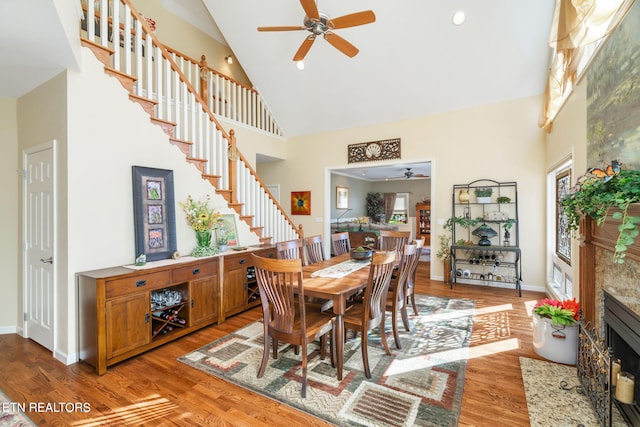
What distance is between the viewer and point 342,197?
10031 mm

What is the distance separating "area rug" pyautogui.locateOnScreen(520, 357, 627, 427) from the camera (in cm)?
191

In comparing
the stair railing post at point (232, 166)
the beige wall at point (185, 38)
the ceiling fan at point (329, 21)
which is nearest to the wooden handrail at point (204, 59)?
the beige wall at point (185, 38)

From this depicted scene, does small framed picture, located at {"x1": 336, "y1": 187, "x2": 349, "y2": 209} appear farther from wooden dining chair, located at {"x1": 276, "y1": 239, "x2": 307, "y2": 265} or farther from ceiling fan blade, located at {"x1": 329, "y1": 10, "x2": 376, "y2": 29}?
ceiling fan blade, located at {"x1": 329, "y1": 10, "x2": 376, "y2": 29}

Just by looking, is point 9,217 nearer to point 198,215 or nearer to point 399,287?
point 198,215

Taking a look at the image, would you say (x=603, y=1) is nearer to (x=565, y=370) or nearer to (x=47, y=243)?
(x=565, y=370)

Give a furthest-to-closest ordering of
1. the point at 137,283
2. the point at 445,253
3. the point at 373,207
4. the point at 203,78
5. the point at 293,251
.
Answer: the point at 373,207
the point at 445,253
the point at 203,78
the point at 293,251
the point at 137,283

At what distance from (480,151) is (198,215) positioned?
4699 mm

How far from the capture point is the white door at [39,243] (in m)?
2.83

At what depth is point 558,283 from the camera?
4188 mm

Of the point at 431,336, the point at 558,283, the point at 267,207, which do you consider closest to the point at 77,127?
the point at 267,207

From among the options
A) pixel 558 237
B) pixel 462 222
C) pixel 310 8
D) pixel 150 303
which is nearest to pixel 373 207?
pixel 462 222

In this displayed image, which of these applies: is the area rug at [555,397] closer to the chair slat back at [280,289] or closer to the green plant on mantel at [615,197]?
the green plant on mantel at [615,197]

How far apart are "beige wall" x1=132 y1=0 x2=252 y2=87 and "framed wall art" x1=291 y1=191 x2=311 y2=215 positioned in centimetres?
307

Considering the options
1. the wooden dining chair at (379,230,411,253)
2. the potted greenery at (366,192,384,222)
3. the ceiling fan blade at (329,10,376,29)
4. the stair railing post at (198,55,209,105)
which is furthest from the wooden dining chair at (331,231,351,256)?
the potted greenery at (366,192,384,222)
